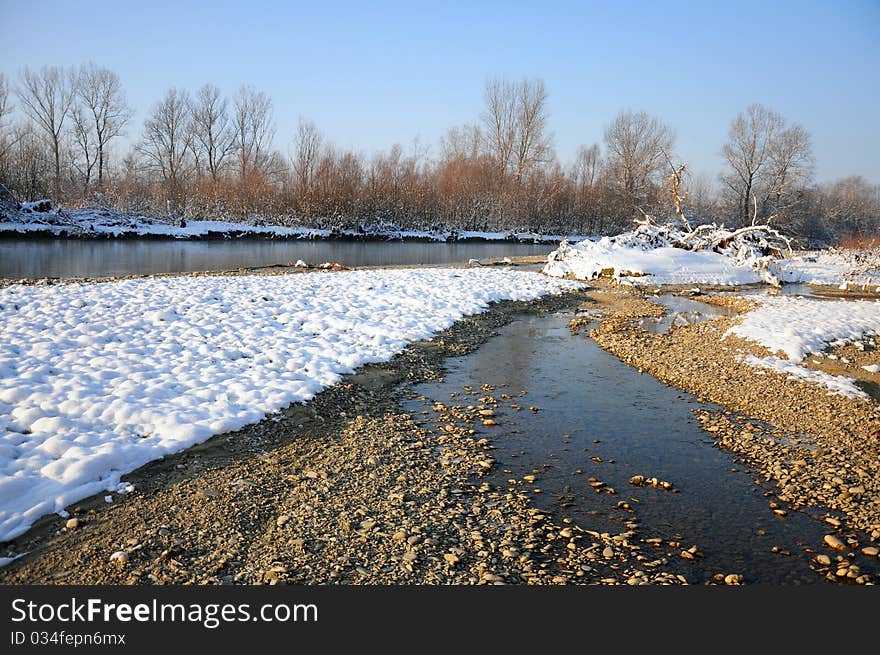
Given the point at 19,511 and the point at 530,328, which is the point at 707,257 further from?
the point at 19,511

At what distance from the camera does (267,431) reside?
535 centimetres

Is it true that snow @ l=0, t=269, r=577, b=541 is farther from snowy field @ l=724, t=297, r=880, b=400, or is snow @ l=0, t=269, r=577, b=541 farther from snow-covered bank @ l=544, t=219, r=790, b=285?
snow-covered bank @ l=544, t=219, r=790, b=285

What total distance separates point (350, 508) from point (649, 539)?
6.74 feet

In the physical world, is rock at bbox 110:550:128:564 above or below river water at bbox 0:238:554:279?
below

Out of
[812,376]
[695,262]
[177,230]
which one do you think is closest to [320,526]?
[812,376]

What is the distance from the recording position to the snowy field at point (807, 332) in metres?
7.38

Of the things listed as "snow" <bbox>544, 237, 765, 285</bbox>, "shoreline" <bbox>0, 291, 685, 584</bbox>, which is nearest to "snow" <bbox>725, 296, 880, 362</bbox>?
"shoreline" <bbox>0, 291, 685, 584</bbox>

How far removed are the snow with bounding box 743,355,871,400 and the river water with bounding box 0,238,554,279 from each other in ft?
53.6

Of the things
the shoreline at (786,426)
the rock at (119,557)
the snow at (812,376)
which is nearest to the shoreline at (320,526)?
the rock at (119,557)

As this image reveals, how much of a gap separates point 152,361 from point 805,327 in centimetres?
1019

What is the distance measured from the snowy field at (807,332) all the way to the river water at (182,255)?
15482 mm

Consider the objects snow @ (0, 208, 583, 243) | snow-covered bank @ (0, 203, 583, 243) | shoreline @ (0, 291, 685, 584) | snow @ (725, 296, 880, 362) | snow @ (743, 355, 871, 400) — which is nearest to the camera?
shoreline @ (0, 291, 685, 584)

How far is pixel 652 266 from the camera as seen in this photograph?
1992cm

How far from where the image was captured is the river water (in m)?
17.8
